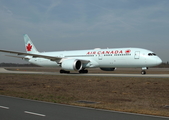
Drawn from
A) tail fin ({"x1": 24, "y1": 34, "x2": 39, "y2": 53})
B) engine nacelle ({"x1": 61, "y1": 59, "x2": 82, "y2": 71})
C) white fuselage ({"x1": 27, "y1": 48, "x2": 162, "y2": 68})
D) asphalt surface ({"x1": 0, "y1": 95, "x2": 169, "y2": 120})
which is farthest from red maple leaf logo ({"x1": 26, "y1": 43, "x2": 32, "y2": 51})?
asphalt surface ({"x1": 0, "y1": 95, "x2": 169, "y2": 120})

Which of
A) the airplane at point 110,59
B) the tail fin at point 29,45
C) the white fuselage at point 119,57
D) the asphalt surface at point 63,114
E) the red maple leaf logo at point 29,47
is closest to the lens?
the asphalt surface at point 63,114

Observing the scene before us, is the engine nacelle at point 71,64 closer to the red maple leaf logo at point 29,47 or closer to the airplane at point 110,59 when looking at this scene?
the airplane at point 110,59

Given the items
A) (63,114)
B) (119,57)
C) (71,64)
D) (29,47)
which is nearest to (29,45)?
(29,47)

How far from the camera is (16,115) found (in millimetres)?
7945

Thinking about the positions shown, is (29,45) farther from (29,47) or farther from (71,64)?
(71,64)

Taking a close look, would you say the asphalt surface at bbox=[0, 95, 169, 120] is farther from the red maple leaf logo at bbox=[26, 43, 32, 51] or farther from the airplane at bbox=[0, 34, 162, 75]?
the red maple leaf logo at bbox=[26, 43, 32, 51]

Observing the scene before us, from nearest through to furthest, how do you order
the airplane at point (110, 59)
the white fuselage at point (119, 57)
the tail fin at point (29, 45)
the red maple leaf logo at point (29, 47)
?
the white fuselage at point (119, 57), the airplane at point (110, 59), the tail fin at point (29, 45), the red maple leaf logo at point (29, 47)

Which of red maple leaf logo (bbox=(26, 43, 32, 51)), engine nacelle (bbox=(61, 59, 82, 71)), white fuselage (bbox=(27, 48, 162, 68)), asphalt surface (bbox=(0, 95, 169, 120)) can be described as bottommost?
asphalt surface (bbox=(0, 95, 169, 120))

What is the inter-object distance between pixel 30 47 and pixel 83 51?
15377 mm

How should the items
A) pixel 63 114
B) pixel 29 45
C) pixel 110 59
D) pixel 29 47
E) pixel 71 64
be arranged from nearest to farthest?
pixel 63 114 → pixel 110 59 → pixel 71 64 → pixel 29 45 → pixel 29 47

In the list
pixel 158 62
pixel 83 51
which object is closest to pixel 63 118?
pixel 158 62

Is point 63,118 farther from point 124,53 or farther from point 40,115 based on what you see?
point 124,53

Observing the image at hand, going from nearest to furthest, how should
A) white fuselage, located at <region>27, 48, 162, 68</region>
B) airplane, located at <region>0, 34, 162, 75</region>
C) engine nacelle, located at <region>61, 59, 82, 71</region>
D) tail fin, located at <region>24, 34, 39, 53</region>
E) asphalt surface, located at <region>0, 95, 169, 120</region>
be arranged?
asphalt surface, located at <region>0, 95, 169, 120</region> → white fuselage, located at <region>27, 48, 162, 68</region> → airplane, located at <region>0, 34, 162, 75</region> → engine nacelle, located at <region>61, 59, 82, 71</region> → tail fin, located at <region>24, 34, 39, 53</region>

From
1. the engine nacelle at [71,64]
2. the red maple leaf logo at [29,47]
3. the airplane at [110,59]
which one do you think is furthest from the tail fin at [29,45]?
the engine nacelle at [71,64]
